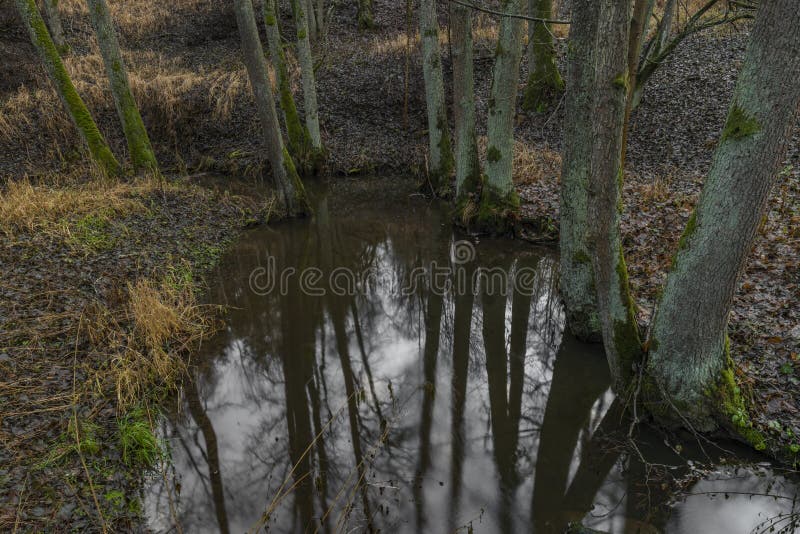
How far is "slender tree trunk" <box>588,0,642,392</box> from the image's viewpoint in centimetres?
402

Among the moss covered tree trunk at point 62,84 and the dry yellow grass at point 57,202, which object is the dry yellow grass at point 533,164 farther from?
the moss covered tree trunk at point 62,84

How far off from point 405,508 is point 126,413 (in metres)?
3.18

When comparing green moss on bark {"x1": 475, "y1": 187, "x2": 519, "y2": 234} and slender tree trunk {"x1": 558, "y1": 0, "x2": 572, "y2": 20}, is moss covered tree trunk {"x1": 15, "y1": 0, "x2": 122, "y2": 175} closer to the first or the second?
green moss on bark {"x1": 475, "y1": 187, "x2": 519, "y2": 234}

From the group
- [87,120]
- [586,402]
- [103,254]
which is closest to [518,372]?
[586,402]

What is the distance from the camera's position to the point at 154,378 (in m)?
5.82

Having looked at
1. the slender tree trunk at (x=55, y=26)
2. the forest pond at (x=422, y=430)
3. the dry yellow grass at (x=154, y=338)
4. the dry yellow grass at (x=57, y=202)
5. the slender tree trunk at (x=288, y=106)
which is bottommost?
the forest pond at (x=422, y=430)

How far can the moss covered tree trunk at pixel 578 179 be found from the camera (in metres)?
5.24

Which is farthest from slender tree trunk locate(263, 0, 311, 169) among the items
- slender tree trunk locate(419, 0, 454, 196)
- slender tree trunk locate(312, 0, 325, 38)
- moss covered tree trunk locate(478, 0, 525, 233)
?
slender tree trunk locate(312, 0, 325, 38)

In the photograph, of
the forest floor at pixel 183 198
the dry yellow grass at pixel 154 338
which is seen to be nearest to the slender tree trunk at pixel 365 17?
the forest floor at pixel 183 198

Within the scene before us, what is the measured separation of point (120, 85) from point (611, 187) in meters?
11.2

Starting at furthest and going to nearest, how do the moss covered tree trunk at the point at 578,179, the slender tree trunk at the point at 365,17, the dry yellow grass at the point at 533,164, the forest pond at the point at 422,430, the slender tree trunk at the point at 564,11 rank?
the slender tree trunk at the point at 365,17, the slender tree trunk at the point at 564,11, the dry yellow grass at the point at 533,164, the moss covered tree trunk at the point at 578,179, the forest pond at the point at 422,430

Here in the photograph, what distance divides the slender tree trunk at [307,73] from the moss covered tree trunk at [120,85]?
167 inches

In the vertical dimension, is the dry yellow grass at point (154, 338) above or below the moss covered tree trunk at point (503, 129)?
below

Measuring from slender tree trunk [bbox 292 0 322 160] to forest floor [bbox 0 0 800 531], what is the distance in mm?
999
